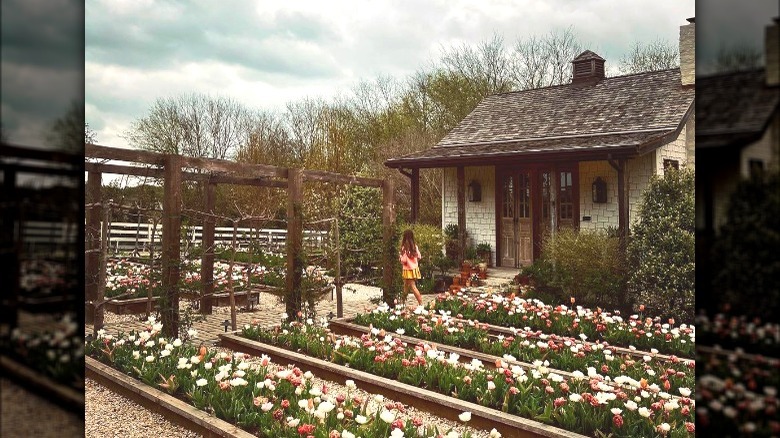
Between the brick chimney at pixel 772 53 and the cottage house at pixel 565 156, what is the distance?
353 inches

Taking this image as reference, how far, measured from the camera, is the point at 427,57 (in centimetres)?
1764

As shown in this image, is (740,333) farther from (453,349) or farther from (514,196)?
(514,196)

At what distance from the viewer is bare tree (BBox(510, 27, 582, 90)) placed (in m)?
17.2

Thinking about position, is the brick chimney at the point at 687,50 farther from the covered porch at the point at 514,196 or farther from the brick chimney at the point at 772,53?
the brick chimney at the point at 772,53

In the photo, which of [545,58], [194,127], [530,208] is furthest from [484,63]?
[194,127]

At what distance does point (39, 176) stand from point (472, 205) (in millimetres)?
11360

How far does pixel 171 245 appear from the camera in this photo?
5.62 m

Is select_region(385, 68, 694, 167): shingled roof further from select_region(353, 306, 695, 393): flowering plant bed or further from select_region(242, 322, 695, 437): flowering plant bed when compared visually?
select_region(242, 322, 695, 437): flowering plant bed

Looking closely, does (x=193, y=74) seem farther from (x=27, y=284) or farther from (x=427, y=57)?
(x=27, y=284)

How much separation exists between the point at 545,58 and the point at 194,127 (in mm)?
11031

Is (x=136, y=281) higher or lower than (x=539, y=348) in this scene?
higher

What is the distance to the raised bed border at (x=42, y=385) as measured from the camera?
27.5 inches

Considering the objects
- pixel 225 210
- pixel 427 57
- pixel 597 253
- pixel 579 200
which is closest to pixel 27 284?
pixel 597 253

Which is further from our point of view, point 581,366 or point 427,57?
point 427,57
